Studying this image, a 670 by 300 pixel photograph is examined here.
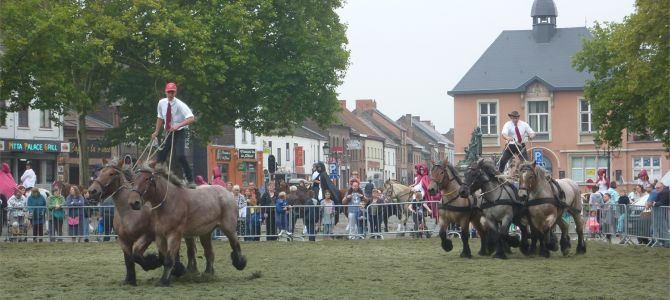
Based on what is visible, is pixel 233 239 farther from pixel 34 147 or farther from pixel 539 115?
pixel 539 115

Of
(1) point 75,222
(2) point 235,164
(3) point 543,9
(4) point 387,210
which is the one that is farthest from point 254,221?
(3) point 543,9

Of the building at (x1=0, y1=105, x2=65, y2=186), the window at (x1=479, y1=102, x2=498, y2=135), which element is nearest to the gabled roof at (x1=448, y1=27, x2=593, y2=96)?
the window at (x1=479, y1=102, x2=498, y2=135)

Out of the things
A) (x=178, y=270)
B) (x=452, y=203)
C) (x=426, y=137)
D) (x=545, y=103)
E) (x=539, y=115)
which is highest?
(x=426, y=137)

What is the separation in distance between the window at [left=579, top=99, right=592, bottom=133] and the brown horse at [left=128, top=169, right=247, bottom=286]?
7493 centimetres

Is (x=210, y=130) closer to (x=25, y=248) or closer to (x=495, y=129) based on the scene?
(x=25, y=248)

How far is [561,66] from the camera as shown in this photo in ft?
302

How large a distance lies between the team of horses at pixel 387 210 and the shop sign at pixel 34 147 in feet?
93.9

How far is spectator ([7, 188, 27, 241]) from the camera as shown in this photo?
31984 millimetres

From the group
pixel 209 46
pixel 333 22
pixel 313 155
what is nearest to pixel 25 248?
pixel 209 46

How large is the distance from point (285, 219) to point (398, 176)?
406ft

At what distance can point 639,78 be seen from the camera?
43.2 m

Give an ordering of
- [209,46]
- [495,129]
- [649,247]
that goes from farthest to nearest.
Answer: [495,129], [209,46], [649,247]

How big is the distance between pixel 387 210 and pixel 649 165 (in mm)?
59725

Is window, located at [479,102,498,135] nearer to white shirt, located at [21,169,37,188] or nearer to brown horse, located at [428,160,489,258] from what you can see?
white shirt, located at [21,169,37,188]
